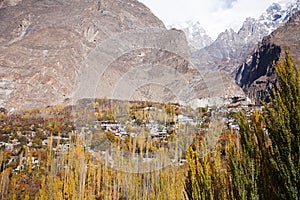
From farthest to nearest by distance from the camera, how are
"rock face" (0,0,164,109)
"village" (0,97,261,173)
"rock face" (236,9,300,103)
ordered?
1. "rock face" (236,9,300,103)
2. "rock face" (0,0,164,109)
3. "village" (0,97,261,173)

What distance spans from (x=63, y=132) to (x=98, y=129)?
9286 mm

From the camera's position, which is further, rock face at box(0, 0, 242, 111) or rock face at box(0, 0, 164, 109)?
rock face at box(0, 0, 164, 109)

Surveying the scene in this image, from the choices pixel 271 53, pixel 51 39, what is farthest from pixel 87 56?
pixel 271 53

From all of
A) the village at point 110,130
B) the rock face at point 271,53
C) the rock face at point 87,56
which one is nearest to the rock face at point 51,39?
the rock face at point 87,56

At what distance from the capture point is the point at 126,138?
31.2 m

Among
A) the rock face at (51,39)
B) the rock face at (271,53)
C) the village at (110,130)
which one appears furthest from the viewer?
the rock face at (271,53)

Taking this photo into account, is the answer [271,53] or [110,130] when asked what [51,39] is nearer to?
[110,130]

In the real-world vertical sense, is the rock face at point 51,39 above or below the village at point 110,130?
above

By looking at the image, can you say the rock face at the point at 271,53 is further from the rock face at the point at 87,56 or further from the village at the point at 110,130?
the village at the point at 110,130

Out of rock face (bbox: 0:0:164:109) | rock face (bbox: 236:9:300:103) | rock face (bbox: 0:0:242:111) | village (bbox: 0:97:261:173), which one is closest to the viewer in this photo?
village (bbox: 0:97:261:173)

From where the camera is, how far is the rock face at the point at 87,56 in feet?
212

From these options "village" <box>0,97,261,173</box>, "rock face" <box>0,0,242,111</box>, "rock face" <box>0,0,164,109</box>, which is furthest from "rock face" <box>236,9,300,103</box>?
"village" <box>0,97,261,173</box>

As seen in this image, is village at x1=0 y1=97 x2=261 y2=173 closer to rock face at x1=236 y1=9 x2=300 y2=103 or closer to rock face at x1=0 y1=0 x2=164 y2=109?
rock face at x1=0 y1=0 x2=164 y2=109

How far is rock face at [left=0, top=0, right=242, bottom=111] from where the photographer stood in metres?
64.5
